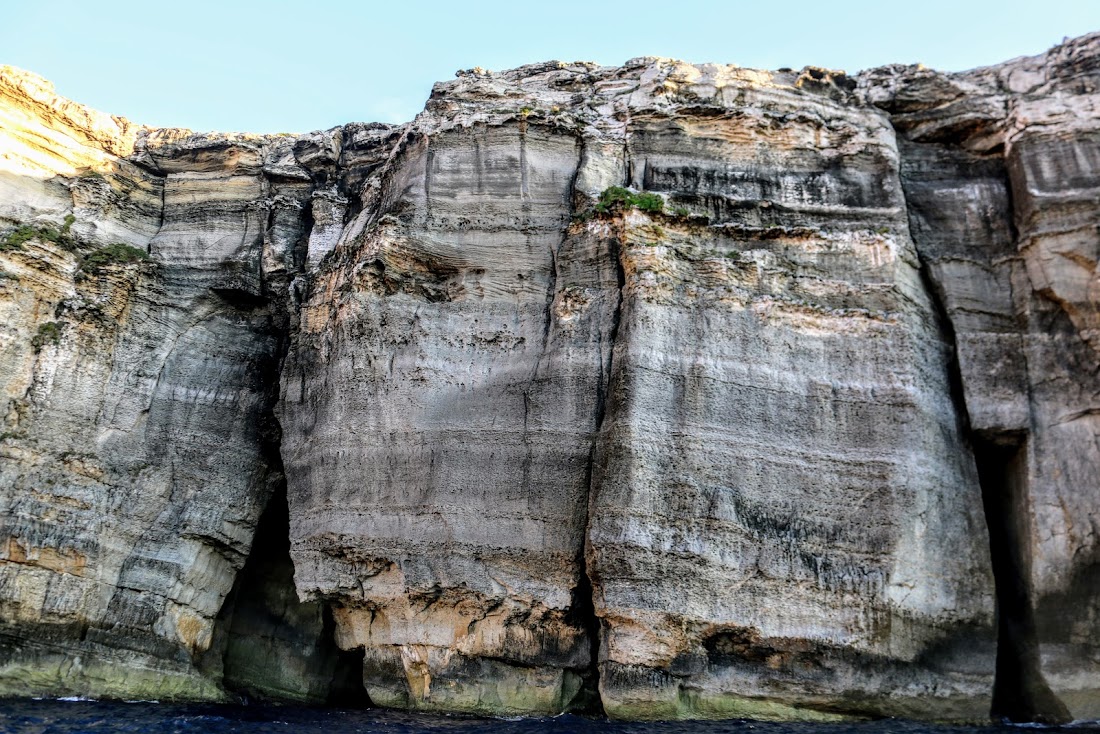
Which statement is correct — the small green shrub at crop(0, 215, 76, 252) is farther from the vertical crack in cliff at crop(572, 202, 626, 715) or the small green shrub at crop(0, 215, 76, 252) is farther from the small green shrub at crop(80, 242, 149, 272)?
the vertical crack in cliff at crop(572, 202, 626, 715)

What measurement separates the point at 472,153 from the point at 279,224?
6423 mm

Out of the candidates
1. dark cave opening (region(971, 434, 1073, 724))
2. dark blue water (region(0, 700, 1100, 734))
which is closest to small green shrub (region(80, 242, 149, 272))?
dark blue water (region(0, 700, 1100, 734))

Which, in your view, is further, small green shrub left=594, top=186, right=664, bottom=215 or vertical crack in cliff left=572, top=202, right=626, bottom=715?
small green shrub left=594, top=186, right=664, bottom=215

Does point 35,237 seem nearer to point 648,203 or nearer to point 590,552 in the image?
point 648,203

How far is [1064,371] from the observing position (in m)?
17.8

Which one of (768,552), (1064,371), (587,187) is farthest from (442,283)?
(1064,371)

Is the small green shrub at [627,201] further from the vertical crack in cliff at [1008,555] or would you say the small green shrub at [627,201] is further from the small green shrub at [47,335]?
the small green shrub at [47,335]

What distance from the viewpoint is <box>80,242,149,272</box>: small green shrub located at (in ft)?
73.0

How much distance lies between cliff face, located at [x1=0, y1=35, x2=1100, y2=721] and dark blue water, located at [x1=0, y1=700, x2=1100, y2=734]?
2.29 feet

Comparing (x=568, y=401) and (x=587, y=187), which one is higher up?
(x=587, y=187)

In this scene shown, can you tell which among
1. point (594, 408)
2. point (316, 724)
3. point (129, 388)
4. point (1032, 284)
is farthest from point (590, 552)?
point (129, 388)

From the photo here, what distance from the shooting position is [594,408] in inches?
707

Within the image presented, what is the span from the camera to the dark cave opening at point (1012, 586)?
1627 centimetres

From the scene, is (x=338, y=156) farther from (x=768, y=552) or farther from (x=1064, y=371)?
(x=1064, y=371)
